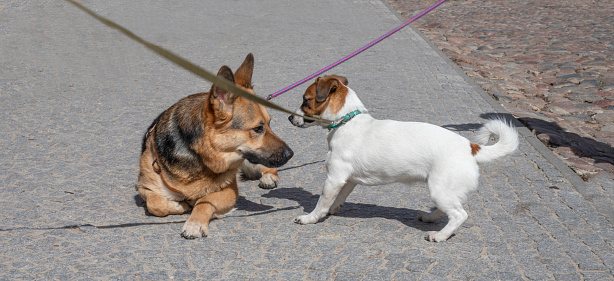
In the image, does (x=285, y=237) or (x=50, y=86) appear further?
(x=50, y=86)

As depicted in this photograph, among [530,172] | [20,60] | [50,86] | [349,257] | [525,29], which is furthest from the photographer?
[525,29]

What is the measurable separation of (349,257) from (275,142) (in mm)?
1126

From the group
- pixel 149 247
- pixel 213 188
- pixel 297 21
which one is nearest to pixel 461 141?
pixel 213 188

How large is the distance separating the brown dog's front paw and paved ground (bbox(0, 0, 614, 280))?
0.08 meters

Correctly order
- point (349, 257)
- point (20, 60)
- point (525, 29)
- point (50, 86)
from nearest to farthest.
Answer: point (349, 257)
point (50, 86)
point (20, 60)
point (525, 29)

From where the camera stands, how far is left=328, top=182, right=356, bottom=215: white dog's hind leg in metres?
5.39

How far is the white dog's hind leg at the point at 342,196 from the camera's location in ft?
17.7

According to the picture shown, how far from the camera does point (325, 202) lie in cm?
510

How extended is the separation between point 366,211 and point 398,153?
968 mm

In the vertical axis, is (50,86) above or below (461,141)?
below

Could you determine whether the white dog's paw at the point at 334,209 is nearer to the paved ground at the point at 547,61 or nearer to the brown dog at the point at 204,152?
the brown dog at the point at 204,152

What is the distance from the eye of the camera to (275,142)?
5.02 m

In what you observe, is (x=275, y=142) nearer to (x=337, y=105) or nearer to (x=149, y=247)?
(x=337, y=105)

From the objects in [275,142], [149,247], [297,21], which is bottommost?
[297,21]
